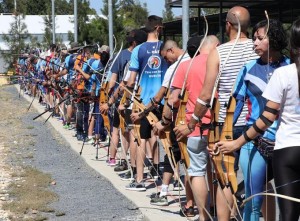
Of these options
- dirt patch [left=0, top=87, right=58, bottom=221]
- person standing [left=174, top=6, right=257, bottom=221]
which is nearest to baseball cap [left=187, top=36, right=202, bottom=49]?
person standing [left=174, top=6, right=257, bottom=221]

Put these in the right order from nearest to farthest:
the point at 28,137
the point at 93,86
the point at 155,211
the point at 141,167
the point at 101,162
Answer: the point at 155,211, the point at 141,167, the point at 101,162, the point at 93,86, the point at 28,137

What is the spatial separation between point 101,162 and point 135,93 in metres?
3.17

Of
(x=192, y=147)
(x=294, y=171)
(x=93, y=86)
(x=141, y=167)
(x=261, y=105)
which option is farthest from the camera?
(x=93, y=86)

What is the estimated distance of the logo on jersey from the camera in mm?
9164

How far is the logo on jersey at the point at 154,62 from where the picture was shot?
30.1 feet

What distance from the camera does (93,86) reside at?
13773 millimetres

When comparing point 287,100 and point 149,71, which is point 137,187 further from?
point 287,100

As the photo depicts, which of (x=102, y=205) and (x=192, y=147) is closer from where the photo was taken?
(x=192, y=147)

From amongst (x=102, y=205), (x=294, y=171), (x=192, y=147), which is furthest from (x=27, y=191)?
(x=294, y=171)

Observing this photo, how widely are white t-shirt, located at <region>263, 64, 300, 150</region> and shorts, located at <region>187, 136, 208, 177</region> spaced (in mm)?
1803

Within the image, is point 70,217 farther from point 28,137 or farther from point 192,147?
point 28,137

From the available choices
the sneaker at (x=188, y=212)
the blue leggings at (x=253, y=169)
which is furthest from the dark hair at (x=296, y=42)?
the sneaker at (x=188, y=212)

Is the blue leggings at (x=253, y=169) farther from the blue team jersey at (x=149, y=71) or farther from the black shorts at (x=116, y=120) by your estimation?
the black shorts at (x=116, y=120)

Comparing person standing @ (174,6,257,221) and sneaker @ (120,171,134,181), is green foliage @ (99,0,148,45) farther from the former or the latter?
person standing @ (174,6,257,221)
